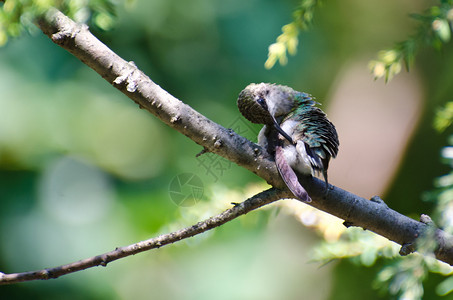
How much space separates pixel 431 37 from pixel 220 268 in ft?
5.30

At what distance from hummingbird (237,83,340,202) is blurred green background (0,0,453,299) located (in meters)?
0.88

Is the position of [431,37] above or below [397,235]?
above

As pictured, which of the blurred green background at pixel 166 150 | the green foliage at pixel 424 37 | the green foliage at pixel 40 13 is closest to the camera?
the green foliage at pixel 40 13

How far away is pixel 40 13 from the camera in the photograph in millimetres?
767

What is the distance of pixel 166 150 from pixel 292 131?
161 cm

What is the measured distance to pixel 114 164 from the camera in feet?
8.32

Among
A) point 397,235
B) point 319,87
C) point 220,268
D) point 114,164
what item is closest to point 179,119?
point 397,235

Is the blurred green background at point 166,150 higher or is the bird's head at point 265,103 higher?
the blurred green background at point 166,150

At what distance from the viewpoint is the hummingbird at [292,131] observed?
913 millimetres

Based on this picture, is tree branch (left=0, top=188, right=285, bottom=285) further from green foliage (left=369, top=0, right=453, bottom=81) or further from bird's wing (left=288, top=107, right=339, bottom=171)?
green foliage (left=369, top=0, right=453, bottom=81)

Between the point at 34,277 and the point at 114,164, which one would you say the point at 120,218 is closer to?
the point at 114,164

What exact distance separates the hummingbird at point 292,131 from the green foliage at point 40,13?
15.6 inches
